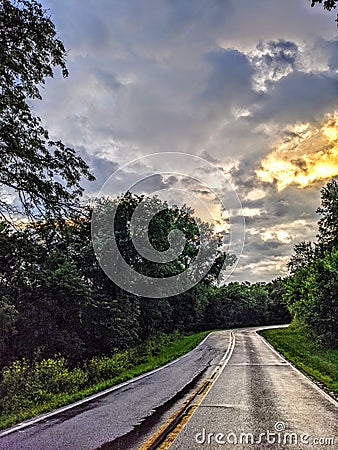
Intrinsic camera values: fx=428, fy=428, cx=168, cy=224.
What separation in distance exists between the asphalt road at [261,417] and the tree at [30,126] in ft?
18.8

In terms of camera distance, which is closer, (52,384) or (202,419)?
(202,419)

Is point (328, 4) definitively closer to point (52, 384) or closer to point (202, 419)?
point (202, 419)

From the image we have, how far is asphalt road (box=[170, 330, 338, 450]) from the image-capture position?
19.9 feet

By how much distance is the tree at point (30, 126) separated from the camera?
9.04 metres

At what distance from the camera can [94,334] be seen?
2775 cm

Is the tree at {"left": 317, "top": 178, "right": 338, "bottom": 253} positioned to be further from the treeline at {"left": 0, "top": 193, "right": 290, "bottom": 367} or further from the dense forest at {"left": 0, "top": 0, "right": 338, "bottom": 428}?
the treeline at {"left": 0, "top": 193, "right": 290, "bottom": 367}

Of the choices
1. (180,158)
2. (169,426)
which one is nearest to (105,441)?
(169,426)

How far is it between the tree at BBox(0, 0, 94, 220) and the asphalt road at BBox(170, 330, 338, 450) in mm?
5722

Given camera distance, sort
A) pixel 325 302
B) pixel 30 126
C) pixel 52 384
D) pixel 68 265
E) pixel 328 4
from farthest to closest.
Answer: pixel 325 302, pixel 68 265, pixel 52 384, pixel 30 126, pixel 328 4

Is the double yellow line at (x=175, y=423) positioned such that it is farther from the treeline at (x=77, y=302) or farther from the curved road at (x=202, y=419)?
the treeline at (x=77, y=302)

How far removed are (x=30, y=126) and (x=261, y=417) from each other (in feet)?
25.5

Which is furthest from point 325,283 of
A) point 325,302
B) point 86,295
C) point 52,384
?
point 52,384

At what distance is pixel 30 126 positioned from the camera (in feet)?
32.2

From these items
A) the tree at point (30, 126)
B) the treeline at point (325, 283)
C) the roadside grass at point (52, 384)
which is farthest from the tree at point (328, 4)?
the treeline at point (325, 283)
